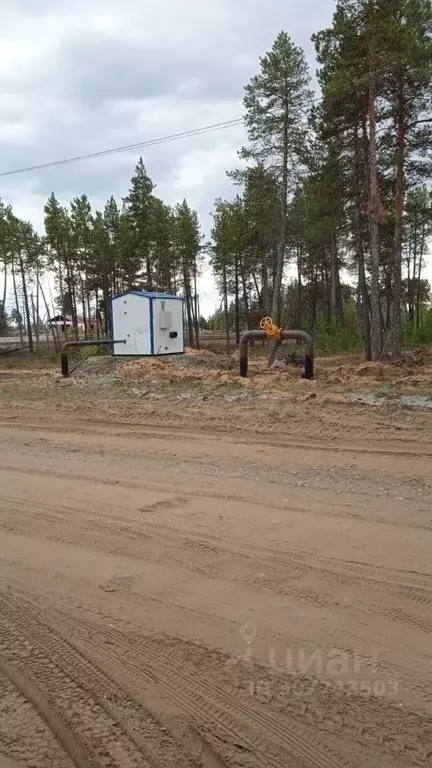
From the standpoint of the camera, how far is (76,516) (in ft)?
16.2

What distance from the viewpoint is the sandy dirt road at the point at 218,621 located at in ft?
7.55

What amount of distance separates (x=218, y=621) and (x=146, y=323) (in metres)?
19.4

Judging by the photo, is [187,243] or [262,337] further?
[187,243]

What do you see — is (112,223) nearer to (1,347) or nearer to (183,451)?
(1,347)

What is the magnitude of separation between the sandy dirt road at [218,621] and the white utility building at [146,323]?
16198 millimetres

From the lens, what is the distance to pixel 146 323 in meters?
21.9

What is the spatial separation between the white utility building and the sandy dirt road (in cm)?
1620

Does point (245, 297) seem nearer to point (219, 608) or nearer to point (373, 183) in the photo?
point (373, 183)

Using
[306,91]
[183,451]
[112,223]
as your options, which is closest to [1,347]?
[112,223]

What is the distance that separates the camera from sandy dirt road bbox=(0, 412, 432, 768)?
7.55 ft

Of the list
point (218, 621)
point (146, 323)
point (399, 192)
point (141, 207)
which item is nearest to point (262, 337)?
point (146, 323)

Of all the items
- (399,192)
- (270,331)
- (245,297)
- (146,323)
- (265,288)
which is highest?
→ (399,192)

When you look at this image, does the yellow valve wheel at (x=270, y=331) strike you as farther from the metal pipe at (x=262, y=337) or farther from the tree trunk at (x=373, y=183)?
the tree trunk at (x=373, y=183)

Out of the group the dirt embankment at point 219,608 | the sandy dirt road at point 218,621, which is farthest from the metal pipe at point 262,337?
the sandy dirt road at point 218,621
